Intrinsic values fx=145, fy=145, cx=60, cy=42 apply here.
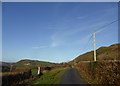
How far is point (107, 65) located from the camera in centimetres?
929

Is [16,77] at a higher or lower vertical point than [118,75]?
lower

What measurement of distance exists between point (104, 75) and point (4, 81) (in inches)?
355

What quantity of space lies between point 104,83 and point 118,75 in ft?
8.30

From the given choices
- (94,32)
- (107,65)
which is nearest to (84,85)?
(107,65)

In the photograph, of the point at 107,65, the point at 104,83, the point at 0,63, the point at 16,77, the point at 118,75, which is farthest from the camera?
the point at 0,63

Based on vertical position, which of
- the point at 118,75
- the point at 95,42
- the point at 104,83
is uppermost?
the point at 95,42

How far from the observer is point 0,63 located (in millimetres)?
42125

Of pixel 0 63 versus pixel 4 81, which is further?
pixel 0 63

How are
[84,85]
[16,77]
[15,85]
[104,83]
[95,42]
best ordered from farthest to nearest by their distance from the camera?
[95,42], [16,77], [15,85], [84,85], [104,83]

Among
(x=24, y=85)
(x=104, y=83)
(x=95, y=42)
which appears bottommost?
(x=24, y=85)

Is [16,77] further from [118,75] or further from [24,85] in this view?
[118,75]

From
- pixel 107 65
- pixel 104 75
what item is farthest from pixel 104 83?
pixel 107 65

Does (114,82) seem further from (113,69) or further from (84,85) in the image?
(84,85)

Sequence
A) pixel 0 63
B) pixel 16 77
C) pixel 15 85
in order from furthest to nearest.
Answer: pixel 0 63
pixel 16 77
pixel 15 85
